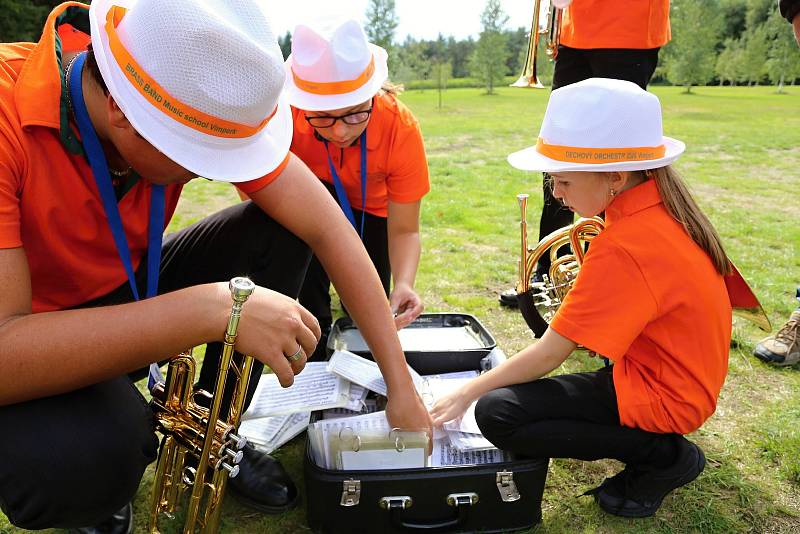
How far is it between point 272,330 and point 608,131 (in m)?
1.25

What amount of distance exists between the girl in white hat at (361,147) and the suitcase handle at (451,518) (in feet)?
2.60

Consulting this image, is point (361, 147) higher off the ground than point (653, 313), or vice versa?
point (361, 147)

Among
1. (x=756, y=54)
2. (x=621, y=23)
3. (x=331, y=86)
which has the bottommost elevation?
(x=756, y=54)

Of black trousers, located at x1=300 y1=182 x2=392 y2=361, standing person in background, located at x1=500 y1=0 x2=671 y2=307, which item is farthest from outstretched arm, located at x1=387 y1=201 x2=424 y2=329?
standing person in background, located at x1=500 y1=0 x2=671 y2=307

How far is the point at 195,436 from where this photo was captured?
5.26 feet

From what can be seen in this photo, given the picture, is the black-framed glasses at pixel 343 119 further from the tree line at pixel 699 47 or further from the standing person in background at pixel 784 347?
the tree line at pixel 699 47

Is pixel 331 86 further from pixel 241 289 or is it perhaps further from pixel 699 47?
pixel 699 47

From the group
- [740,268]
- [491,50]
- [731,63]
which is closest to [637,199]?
[740,268]

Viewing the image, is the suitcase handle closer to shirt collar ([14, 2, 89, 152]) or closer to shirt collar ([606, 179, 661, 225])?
shirt collar ([606, 179, 661, 225])

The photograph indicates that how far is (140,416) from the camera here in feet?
5.40

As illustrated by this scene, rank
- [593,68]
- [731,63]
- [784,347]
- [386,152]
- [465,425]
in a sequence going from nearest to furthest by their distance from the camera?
1. [465,425]
2. [386,152]
3. [784,347]
4. [593,68]
5. [731,63]

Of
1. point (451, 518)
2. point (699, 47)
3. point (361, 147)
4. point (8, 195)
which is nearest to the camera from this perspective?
point (8, 195)

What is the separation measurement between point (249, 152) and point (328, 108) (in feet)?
3.62

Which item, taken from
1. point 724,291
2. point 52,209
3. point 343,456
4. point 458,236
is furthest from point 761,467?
point 458,236
